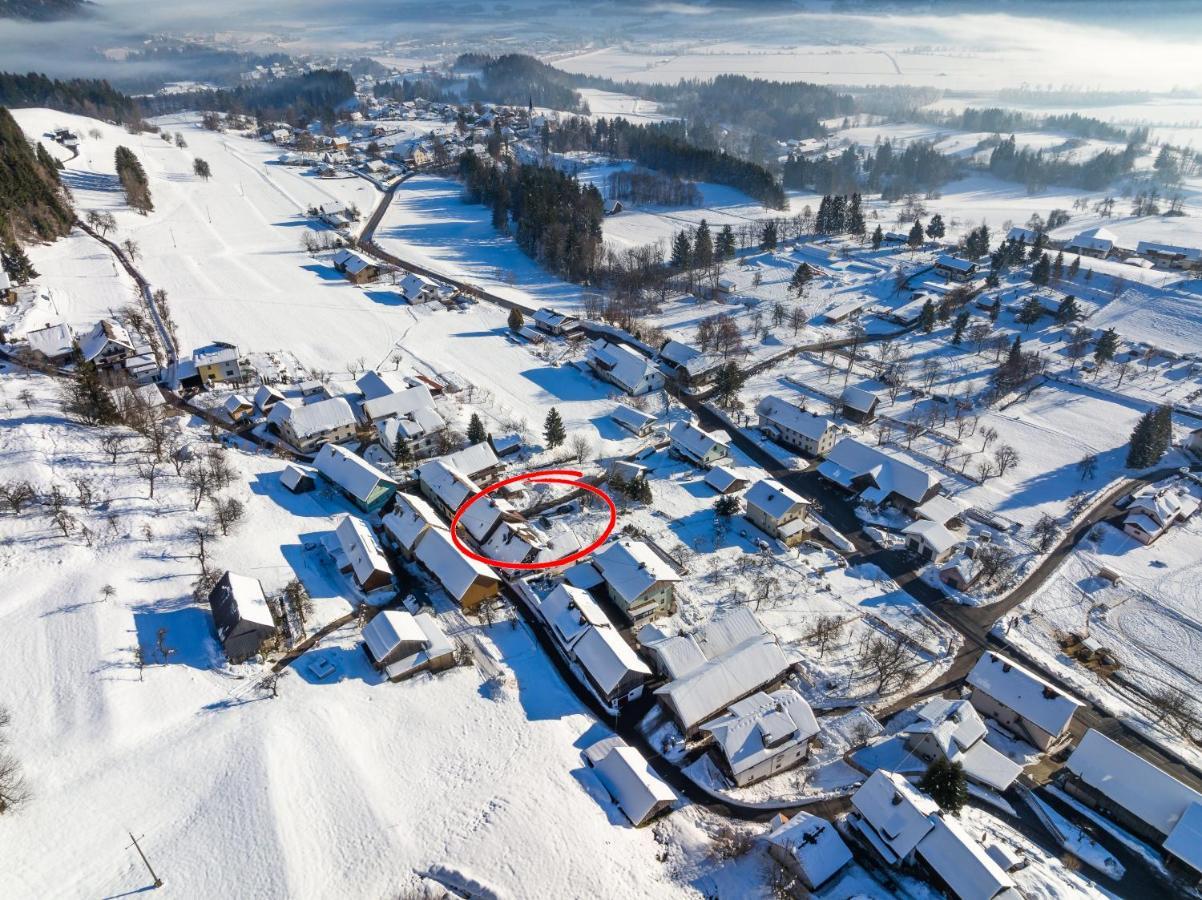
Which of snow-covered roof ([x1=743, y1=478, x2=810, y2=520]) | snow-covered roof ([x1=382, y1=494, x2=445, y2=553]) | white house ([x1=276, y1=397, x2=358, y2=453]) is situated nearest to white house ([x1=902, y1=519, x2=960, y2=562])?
snow-covered roof ([x1=743, y1=478, x2=810, y2=520])

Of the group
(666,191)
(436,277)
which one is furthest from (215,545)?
(666,191)

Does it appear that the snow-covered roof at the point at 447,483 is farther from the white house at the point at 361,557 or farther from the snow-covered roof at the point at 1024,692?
the snow-covered roof at the point at 1024,692

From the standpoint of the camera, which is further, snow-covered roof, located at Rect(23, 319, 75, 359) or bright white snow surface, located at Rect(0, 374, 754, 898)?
snow-covered roof, located at Rect(23, 319, 75, 359)

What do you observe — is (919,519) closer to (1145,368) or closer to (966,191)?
(1145,368)

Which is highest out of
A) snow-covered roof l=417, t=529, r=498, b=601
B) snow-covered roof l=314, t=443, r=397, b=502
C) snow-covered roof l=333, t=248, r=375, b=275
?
snow-covered roof l=333, t=248, r=375, b=275

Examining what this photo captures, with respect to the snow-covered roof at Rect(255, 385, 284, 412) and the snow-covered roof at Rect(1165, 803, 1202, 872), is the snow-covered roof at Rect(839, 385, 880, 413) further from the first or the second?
the snow-covered roof at Rect(255, 385, 284, 412)

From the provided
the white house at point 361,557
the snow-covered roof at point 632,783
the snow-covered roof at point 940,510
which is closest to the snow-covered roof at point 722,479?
the snow-covered roof at point 940,510

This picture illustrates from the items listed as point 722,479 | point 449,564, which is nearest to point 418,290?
point 722,479
